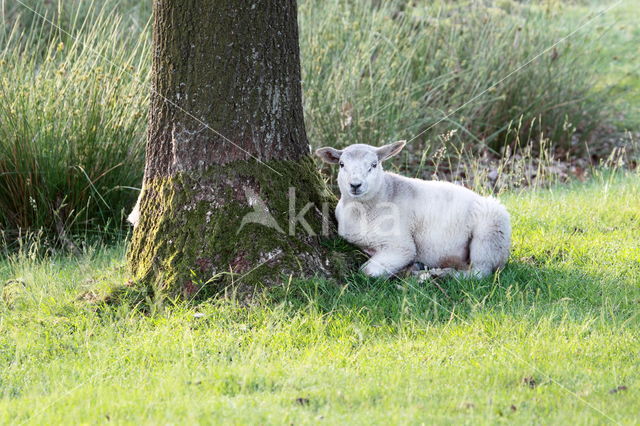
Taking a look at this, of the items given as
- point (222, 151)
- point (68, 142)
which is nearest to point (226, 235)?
point (222, 151)

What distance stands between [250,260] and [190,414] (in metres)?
1.55

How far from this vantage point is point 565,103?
9.44 meters

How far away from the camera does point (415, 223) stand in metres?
5.20

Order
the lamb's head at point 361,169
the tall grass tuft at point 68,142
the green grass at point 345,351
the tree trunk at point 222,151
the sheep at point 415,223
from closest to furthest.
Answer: the green grass at point 345,351 < the tree trunk at point 222,151 < the lamb's head at point 361,169 < the sheep at point 415,223 < the tall grass tuft at point 68,142

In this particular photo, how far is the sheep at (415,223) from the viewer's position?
16.6 feet

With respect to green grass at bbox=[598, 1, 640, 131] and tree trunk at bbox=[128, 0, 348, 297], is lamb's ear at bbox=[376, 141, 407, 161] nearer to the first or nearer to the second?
tree trunk at bbox=[128, 0, 348, 297]

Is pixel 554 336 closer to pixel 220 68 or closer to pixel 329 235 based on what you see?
pixel 329 235

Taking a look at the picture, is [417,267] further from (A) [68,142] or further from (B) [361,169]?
(A) [68,142]

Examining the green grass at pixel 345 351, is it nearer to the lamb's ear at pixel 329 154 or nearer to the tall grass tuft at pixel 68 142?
the lamb's ear at pixel 329 154

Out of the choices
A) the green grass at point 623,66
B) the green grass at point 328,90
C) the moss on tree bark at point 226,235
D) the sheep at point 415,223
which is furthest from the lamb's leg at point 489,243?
the green grass at point 623,66

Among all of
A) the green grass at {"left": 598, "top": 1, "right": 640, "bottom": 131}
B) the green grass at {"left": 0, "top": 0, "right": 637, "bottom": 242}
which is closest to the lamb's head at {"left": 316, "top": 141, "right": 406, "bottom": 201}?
the green grass at {"left": 0, "top": 0, "right": 637, "bottom": 242}

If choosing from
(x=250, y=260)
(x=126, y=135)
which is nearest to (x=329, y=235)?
(x=250, y=260)

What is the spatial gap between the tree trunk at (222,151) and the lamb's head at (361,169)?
388 mm

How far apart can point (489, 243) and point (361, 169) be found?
987 mm
